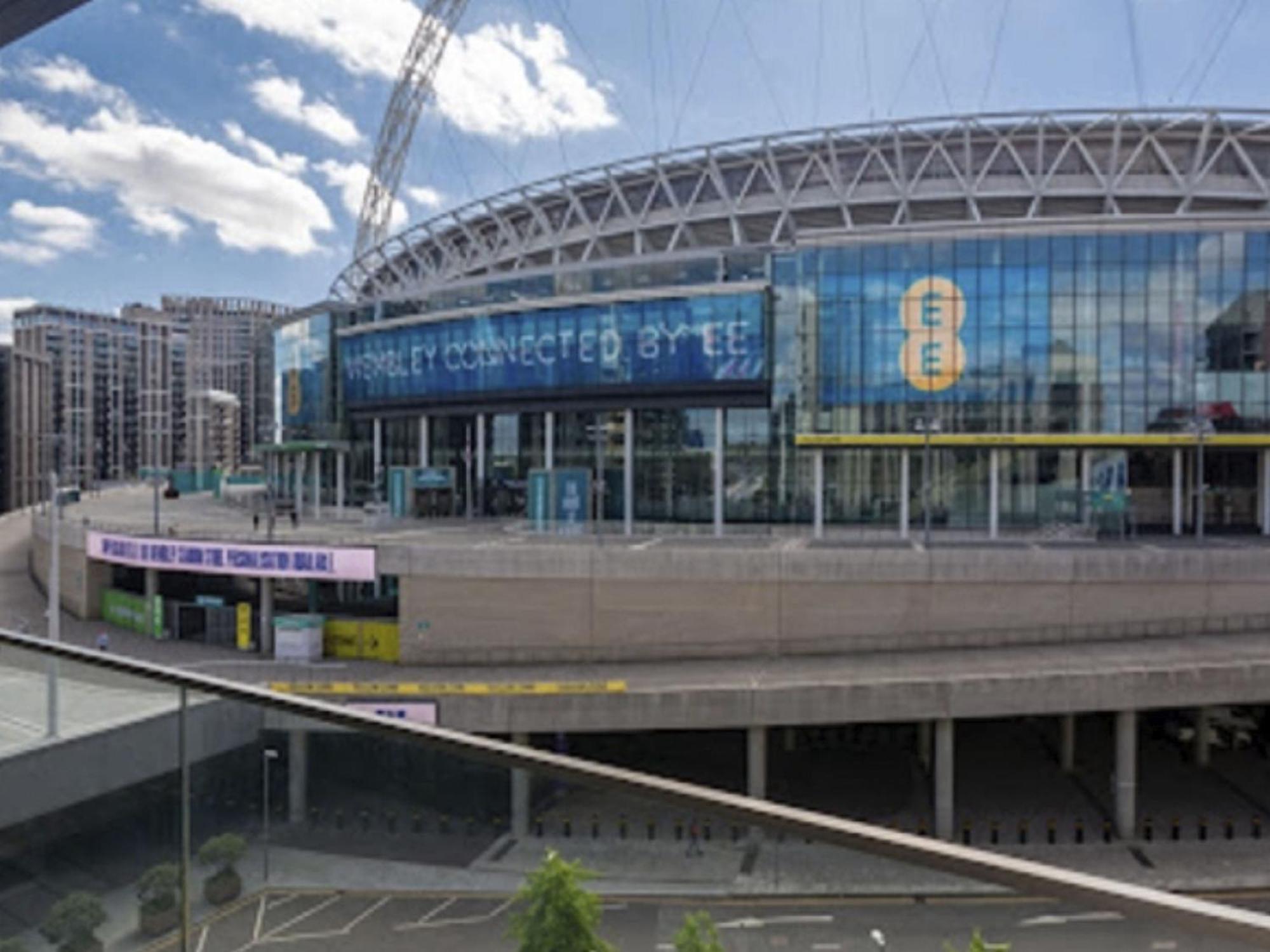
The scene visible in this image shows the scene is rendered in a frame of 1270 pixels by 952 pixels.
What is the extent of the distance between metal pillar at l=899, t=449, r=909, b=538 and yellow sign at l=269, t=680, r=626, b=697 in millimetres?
18136

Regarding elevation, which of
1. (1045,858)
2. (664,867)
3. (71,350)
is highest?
(71,350)

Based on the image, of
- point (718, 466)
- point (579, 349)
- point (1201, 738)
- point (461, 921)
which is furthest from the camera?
point (579, 349)

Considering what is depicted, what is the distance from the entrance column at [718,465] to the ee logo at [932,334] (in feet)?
26.8

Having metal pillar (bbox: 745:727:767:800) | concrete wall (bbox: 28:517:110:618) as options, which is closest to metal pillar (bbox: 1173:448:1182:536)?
metal pillar (bbox: 745:727:767:800)

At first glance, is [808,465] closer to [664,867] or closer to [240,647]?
[240,647]

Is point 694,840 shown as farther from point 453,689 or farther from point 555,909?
point 453,689

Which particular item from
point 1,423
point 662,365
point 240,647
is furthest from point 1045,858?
point 1,423

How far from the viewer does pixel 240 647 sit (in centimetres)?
2730

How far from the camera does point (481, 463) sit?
46.4 metres

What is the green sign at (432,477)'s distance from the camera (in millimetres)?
40875

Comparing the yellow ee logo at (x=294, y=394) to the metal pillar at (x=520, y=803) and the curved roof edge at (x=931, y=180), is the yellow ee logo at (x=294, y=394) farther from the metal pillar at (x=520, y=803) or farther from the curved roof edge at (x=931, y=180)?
the metal pillar at (x=520, y=803)

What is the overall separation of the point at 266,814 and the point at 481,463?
1741 inches

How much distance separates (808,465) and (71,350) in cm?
10974

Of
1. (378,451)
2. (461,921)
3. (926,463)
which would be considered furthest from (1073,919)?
(378,451)
